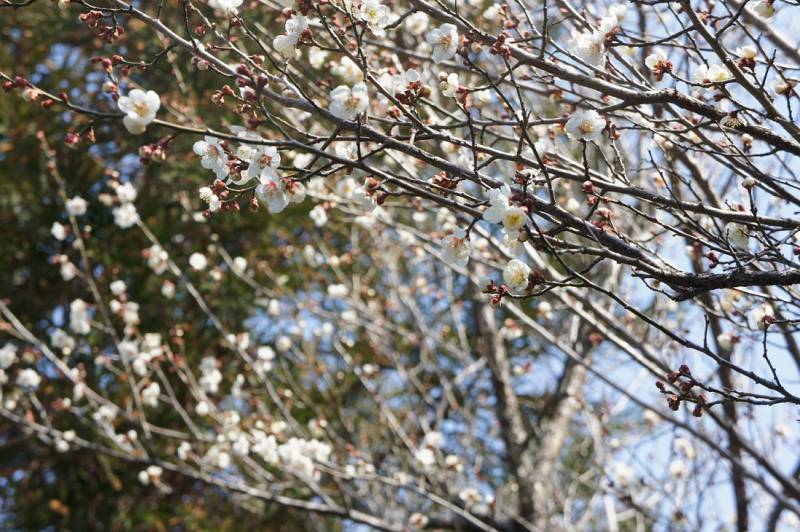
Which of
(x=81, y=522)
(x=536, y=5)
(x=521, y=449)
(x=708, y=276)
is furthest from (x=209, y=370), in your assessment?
(x=708, y=276)

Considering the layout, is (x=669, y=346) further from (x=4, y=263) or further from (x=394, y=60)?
(x=4, y=263)

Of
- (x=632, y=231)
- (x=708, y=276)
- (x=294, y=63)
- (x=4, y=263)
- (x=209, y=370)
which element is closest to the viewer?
(x=708, y=276)

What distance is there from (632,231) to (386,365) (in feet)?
7.99

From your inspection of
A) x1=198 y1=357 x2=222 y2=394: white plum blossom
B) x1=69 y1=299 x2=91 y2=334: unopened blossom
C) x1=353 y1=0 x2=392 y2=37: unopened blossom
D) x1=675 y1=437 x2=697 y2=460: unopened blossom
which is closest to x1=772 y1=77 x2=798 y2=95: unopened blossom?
x1=353 y1=0 x2=392 y2=37: unopened blossom

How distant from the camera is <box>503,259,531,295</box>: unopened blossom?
1816 millimetres

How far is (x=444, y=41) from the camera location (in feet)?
6.97

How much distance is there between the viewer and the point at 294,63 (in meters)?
3.31

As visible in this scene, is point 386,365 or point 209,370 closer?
point 209,370

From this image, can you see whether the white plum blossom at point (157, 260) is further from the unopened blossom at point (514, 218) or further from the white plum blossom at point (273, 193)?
the unopened blossom at point (514, 218)

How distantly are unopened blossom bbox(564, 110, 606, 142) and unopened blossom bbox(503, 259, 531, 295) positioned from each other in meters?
0.37

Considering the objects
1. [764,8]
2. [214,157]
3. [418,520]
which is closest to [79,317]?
[418,520]

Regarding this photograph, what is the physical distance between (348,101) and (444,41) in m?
0.52

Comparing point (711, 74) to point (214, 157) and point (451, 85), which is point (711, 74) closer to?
point (451, 85)

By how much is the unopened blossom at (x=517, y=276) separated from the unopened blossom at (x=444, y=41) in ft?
2.09
